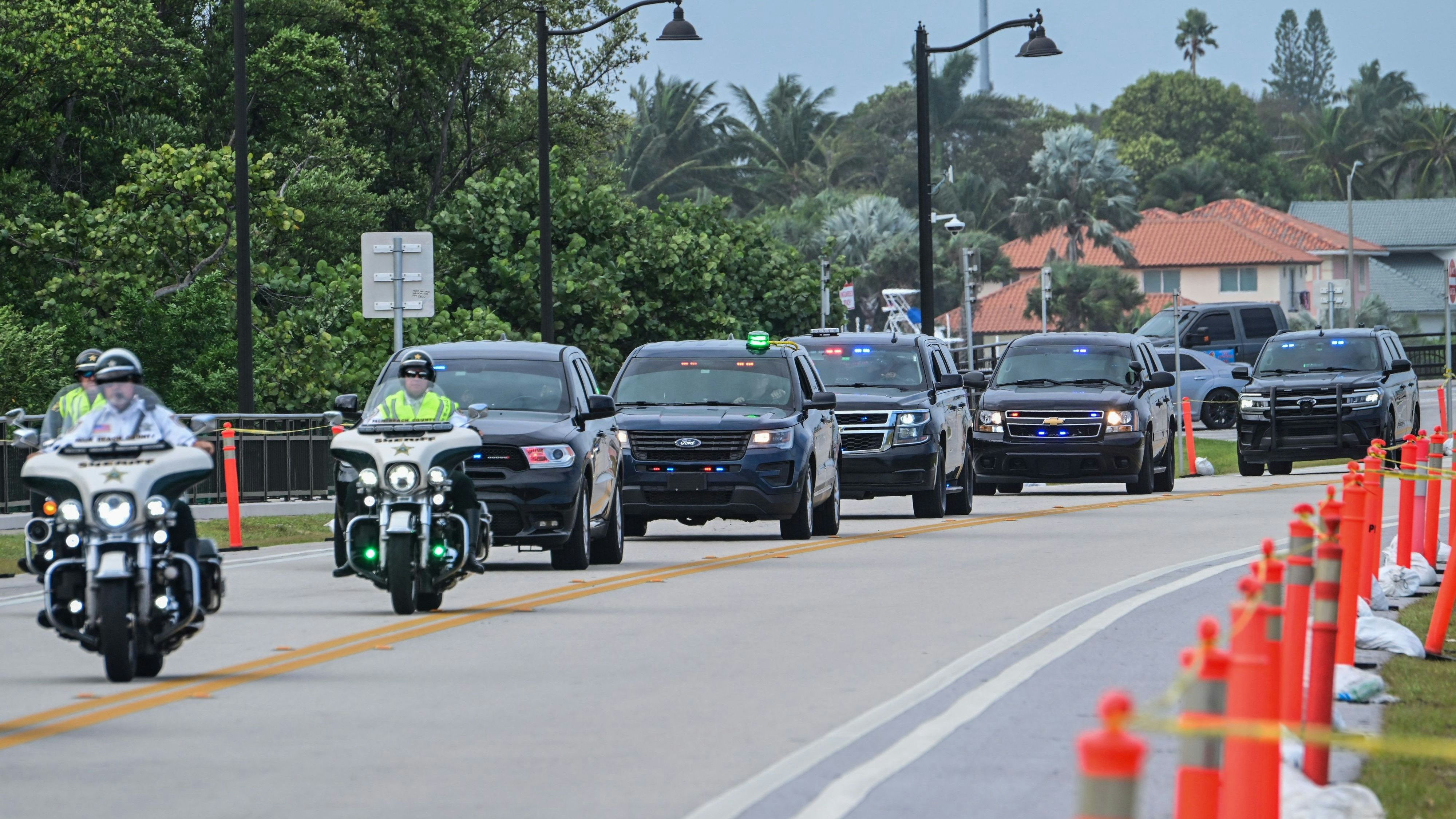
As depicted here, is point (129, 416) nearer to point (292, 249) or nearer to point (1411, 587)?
point (1411, 587)

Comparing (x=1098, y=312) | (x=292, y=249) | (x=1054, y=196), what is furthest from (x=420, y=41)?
(x=1054, y=196)

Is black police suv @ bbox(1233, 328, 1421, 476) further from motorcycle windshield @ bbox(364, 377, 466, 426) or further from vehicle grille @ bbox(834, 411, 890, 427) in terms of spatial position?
motorcycle windshield @ bbox(364, 377, 466, 426)

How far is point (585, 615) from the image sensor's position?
1413 centimetres

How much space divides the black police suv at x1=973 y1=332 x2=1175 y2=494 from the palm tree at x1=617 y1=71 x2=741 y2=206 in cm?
7501

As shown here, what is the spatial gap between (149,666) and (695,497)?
9456 mm

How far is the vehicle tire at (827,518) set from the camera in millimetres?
21938

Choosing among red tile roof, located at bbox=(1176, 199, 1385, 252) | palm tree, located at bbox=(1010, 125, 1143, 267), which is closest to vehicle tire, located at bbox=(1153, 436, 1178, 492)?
palm tree, located at bbox=(1010, 125, 1143, 267)

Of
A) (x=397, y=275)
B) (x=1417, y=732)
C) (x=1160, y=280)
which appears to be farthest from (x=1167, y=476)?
(x=1160, y=280)

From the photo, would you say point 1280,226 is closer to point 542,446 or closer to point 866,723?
point 542,446

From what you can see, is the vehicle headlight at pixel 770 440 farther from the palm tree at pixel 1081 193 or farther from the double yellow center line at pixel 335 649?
the palm tree at pixel 1081 193

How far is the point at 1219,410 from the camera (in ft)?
163

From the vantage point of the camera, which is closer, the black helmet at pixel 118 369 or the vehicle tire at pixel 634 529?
the black helmet at pixel 118 369

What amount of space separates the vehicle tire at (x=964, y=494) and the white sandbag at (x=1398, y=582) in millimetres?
10010

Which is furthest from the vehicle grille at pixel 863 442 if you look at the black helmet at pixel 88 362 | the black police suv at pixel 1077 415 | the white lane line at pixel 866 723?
the black helmet at pixel 88 362
